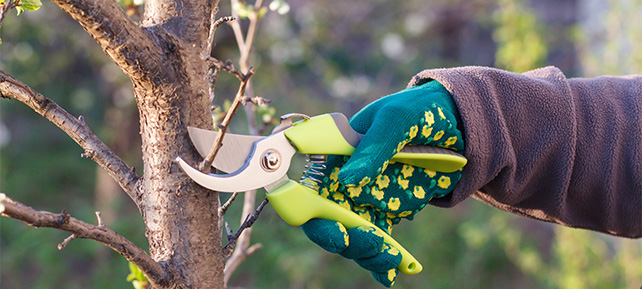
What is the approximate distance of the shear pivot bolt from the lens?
0.66 metres

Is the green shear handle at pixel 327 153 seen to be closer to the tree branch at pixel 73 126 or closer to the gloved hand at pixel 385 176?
the gloved hand at pixel 385 176

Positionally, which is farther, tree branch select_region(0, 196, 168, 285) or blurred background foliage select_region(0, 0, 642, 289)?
blurred background foliage select_region(0, 0, 642, 289)

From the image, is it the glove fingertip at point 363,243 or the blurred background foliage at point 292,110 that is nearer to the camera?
the glove fingertip at point 363,243

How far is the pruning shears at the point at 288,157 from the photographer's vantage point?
2.11 ft

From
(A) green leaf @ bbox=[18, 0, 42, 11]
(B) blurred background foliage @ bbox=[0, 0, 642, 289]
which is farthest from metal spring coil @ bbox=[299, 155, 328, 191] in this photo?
(B) blurred background foliage @ bbox=[0, 0, 642, 289]

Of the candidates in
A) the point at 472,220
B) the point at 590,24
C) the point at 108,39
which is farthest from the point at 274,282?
the point at 108,39

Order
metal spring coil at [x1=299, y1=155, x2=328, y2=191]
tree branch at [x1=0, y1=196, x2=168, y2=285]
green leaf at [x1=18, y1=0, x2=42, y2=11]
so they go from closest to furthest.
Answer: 1. tree branch at [x1=0, y1=196, x2=168, y2=285]
2. green leaf at [x1=18, y1=0, x2=42, y2=11]
3. metal spring coil at [x1=299, y1=155, x2=328, y2=191]

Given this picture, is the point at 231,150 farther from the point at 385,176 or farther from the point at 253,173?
the point at 385,176

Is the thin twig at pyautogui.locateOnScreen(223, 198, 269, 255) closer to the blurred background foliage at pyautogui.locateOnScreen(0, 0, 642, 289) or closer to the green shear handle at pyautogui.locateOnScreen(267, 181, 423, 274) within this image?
the green shear handle at pyautogui.locateOnScreen(267, 181, 423, 274)

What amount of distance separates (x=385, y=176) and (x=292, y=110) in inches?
103

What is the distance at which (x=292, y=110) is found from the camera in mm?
3334

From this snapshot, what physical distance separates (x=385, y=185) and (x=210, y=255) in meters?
0.26

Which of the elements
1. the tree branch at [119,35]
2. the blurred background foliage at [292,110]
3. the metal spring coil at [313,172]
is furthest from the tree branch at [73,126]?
the blurred background foliage at [292,110]

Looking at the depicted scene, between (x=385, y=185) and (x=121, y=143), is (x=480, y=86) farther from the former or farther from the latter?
(x=121, y=143)
